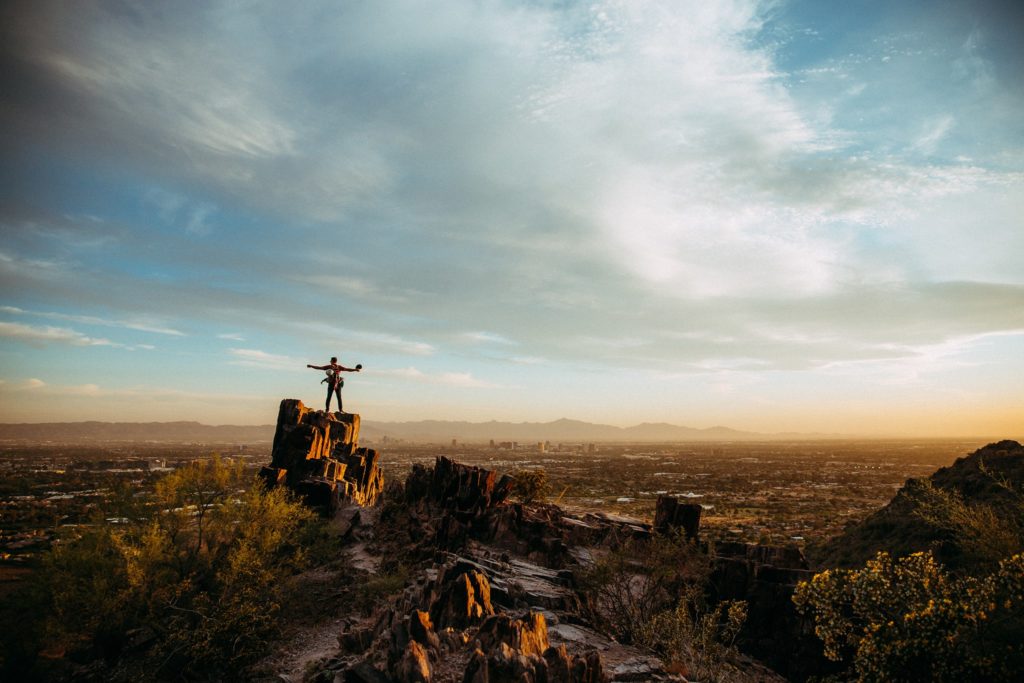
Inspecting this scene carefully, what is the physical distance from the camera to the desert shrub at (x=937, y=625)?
1159 centimetres

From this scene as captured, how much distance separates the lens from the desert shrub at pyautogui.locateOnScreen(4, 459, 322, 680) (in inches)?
826

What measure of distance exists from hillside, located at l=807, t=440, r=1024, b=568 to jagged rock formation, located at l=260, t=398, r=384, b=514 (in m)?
35.1

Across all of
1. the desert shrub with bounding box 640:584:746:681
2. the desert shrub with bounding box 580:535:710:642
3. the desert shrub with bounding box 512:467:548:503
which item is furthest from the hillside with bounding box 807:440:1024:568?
the desert shrub with bounding box 512:467:548:503

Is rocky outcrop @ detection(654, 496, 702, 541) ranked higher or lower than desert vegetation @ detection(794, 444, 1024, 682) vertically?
lower

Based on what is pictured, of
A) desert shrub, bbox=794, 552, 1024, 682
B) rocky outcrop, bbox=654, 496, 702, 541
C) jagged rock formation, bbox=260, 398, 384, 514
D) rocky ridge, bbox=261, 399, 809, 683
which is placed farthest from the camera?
jagged rock formation, bbox=260, 398, 384, 514

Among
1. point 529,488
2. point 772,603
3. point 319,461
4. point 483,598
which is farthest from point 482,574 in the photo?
point 319,461

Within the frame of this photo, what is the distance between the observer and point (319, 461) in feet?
119

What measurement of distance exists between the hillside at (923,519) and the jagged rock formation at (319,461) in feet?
115

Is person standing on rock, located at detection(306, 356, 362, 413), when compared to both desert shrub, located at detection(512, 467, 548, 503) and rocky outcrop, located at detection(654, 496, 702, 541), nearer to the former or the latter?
desert shrub, located at detection(512, 467, 548, 503)

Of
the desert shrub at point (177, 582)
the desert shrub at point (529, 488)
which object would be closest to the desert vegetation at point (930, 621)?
the desert shrub at point (177, 582)

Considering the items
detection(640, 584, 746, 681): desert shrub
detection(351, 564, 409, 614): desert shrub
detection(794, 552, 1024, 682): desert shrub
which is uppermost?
detection(794, 552, 1024, 682): desert shrub

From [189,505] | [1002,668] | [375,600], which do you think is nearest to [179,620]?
[189,505]

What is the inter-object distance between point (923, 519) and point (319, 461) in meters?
40.3

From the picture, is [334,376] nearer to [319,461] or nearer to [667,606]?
[319,461]
